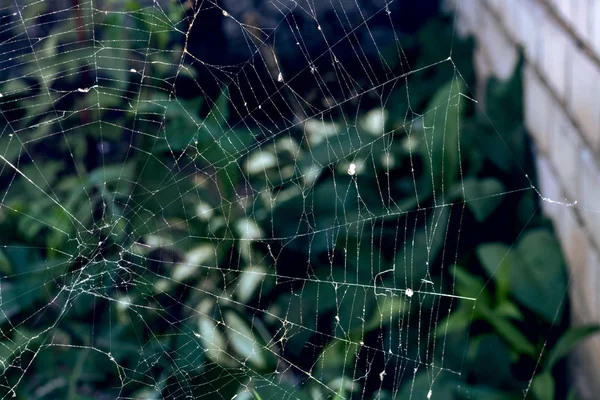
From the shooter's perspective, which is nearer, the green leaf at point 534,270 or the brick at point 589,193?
the brick at point 589,193

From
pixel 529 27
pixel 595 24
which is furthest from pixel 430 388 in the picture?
pixel 529 27

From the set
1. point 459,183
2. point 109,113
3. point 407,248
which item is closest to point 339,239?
point 407,248

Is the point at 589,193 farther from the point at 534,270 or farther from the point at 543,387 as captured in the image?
the point at 543,387

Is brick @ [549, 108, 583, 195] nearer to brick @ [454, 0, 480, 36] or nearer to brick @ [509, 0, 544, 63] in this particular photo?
brick @ [509, 0, 544, 63]

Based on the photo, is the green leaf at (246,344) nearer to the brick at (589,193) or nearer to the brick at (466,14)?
the brick at (589,193)

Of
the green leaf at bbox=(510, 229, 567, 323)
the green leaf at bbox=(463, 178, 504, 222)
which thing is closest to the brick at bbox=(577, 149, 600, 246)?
the green leaf at bbox=(510, 229, 567, 323)

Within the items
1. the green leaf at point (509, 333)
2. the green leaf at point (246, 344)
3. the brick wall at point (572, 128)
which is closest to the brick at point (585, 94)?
the brick wall at point (572, 128)
